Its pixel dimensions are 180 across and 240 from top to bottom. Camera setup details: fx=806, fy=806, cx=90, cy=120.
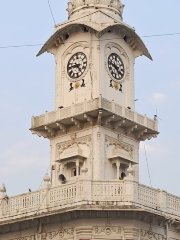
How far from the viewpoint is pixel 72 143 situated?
41344 millimetres

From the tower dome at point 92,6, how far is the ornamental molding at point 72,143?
23.1ft

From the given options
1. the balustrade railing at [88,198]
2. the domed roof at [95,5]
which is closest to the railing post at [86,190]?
the balustrade railing at [88,198]

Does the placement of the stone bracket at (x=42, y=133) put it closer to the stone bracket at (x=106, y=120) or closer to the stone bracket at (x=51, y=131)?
the stone bracket at (x=51, y=131)

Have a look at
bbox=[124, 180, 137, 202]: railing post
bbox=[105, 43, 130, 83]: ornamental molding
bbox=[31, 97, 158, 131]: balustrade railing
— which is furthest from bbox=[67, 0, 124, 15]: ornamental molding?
bbox=[124, 180, 137, 202]: railing post

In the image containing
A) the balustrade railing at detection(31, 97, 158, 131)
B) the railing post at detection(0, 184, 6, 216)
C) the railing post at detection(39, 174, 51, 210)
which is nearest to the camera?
the railing post at detection(39, 174, 51, 210)

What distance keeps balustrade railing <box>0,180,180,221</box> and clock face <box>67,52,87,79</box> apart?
7.72m

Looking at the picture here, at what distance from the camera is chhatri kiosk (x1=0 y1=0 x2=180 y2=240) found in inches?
1412

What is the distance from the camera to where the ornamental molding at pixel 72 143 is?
4075 centimetres

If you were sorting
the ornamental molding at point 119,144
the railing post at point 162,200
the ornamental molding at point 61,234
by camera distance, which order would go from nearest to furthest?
the ornamental molding at point 61,234 → the railing post at point 162,200 → the ornamental molding at point 119,144

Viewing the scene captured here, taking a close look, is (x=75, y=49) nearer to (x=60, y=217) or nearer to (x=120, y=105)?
(x=120, y=105)

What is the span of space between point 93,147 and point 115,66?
507cm

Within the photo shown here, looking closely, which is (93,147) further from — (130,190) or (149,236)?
(149,236)

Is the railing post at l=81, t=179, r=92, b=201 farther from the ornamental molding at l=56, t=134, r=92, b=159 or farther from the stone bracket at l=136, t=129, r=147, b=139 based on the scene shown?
the stone bracket at l=136, t=129, r=147, b=139

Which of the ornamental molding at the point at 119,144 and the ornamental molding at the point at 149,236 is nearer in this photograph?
the ornamental molding at the point at 149,236
